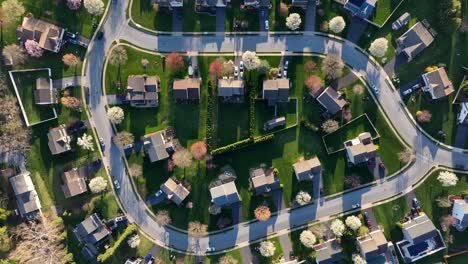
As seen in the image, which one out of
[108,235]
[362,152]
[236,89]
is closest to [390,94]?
[362,152]

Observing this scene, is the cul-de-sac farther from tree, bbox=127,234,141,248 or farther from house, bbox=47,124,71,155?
tree, bbox=127,234,141,248

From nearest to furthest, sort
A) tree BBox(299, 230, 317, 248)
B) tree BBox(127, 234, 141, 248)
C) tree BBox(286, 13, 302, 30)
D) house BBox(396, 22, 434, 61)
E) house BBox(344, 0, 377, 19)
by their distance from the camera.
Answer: tree BBox(286, 13, 302, 30) → house BBox(344, 0, 377, 19) → house BBox(396, 22, 434, 61) → tree BBox(299, 230, 317, 248) → tree BBox(127, 234, 141, 248)

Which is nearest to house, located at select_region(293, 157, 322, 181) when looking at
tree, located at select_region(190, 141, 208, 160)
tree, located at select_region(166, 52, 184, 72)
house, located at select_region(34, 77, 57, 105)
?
tree, located at select_region(190, 141, 208, 160)

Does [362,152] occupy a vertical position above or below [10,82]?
below

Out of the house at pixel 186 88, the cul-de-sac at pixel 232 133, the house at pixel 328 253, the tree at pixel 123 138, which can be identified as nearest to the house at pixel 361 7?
the cul-de-sac at pixel 232 133

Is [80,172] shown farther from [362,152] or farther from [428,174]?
[428,174]

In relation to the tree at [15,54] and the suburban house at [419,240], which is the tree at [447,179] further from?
the tree at [15,54]
